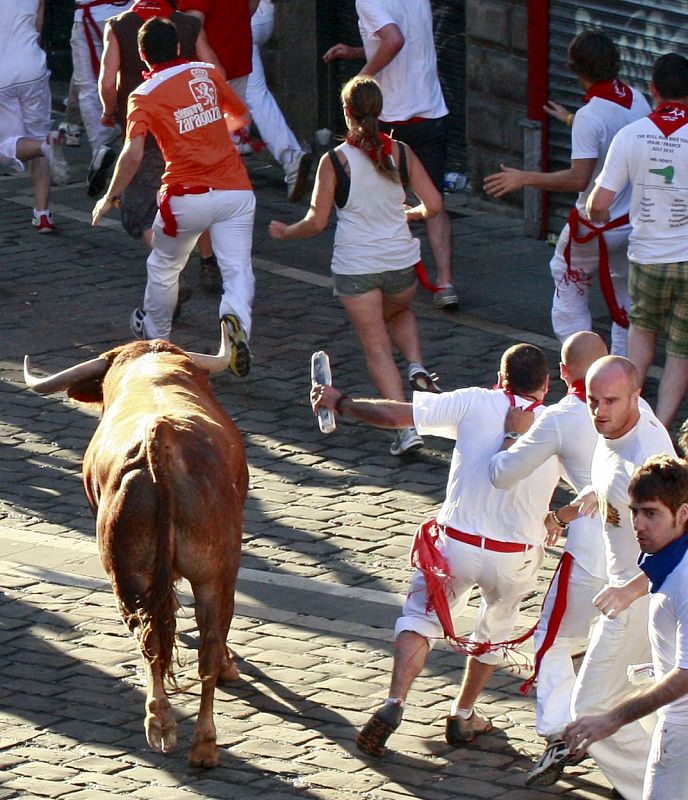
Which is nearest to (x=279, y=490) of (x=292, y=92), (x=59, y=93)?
(x=292, y=92)

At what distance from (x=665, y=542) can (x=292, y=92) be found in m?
12.4

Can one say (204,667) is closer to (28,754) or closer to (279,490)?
(28,754)

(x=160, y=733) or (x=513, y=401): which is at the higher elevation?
(x=513, y=401)

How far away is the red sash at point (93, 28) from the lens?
15.1 metres

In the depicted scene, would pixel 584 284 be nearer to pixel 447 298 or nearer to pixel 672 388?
pixel 672 388

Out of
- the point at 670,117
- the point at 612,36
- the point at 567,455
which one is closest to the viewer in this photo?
the point at 567,455

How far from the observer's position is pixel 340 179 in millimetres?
9594

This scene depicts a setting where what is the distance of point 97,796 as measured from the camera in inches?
249

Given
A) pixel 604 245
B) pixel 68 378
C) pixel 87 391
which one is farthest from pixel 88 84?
pixel 68 378

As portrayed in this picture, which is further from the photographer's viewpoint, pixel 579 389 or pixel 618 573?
pixel 579 389

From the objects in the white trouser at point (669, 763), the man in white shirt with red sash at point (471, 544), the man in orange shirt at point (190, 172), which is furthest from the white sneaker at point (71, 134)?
the white trouser at point (669, 763)

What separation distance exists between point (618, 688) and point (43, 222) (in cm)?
917

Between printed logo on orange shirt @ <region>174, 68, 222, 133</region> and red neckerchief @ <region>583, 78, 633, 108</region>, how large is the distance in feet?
7.51

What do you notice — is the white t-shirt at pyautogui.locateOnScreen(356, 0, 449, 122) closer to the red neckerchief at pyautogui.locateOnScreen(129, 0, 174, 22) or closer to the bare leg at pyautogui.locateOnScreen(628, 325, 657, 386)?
the red neckerchief at pyautogui.locateOnScreen(129, 0, 174, 22)
